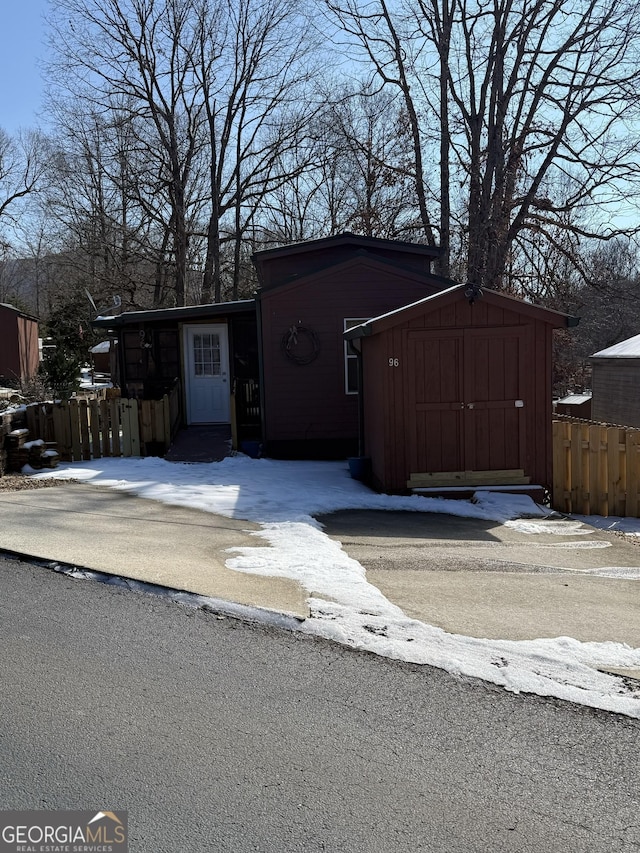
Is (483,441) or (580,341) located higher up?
(580,341)

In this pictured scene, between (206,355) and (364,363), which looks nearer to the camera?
(364,363)

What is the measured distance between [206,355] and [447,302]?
8.49 m

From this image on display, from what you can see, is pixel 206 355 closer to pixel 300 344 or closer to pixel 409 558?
pixel 300 344

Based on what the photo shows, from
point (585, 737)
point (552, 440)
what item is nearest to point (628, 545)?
point (552, 440)

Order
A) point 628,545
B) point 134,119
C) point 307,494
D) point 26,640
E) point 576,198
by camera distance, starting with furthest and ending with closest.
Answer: point 134,119
point 576,198
point 307,494
point 628,545
point 26,640

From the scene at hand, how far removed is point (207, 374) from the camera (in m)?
17.9

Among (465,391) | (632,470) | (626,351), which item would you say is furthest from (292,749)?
(626,351)

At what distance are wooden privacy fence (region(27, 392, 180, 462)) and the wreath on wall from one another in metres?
2.62

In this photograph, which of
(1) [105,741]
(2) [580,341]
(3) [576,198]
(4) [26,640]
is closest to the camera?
(1) [105,741]

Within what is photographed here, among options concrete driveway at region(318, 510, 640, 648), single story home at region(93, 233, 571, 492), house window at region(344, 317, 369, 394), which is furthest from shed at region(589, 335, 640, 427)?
concrete driveway at region(318, 510, 640, 648)

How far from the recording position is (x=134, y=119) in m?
31.4

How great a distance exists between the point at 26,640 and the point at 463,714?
8.43 ft

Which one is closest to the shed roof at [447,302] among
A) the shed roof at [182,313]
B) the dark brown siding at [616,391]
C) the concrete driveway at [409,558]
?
the concrete driveway at [409,558]

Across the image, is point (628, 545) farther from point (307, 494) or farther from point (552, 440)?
point (307, 494)
